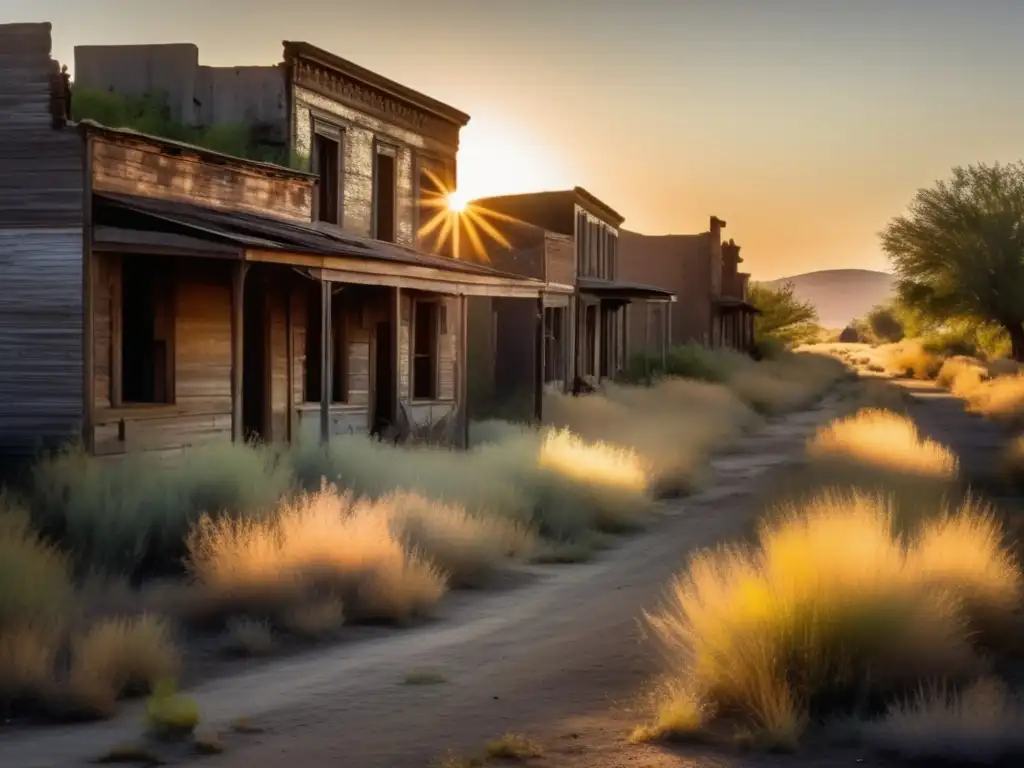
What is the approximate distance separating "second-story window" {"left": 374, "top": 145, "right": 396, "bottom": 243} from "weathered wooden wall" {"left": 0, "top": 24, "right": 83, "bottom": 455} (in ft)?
29.0

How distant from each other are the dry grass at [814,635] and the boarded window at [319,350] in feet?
37.0

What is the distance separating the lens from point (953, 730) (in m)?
6.32

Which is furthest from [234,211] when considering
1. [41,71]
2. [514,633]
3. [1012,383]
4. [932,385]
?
[932,385]

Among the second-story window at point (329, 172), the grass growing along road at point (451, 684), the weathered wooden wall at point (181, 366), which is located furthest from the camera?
the second-story window at point (329, 172)

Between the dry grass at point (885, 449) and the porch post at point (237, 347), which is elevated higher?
the porch post at point (237, 347)

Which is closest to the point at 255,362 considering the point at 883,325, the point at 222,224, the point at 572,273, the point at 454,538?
the point at 222,224

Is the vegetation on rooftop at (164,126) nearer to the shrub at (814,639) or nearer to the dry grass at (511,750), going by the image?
the shrub at (814,639)

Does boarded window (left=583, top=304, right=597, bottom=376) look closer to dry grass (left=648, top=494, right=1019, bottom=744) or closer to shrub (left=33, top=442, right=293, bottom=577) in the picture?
shrub (left=33, top=442, right=293, bottom=577)

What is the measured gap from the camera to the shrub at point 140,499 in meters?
11.3

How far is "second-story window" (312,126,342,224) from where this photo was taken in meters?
20.9

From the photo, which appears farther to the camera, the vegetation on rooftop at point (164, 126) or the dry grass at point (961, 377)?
the dry grass at point (961, 377)

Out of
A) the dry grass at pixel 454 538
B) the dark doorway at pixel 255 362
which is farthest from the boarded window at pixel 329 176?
the dry grass at pixel 454 538

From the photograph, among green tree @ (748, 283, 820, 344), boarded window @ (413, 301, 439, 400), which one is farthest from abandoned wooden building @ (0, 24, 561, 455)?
green tree @ (748, 283, 820, 344)

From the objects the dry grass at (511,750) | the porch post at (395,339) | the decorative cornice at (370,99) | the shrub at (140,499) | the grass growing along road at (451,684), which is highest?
the decorative cornice at (370,99)
